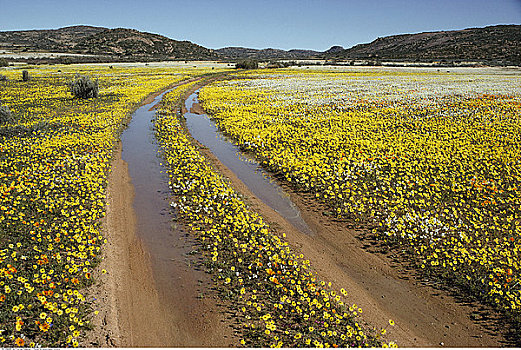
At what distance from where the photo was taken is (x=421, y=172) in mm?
13086

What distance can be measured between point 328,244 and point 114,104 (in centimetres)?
2882

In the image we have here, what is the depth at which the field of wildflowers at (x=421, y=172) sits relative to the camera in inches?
313

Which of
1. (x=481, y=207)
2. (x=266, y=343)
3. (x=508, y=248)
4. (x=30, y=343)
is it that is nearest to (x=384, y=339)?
(x=266, y=343)

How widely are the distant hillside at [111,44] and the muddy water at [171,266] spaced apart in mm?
151962

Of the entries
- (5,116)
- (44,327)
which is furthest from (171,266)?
(5,116)

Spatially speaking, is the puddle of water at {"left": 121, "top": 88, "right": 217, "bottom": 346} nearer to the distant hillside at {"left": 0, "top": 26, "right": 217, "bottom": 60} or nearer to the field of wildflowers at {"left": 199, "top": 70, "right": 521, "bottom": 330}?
the field of wildflowers at {"left": 199, "top": 70, "right": 521, "bottom": 330}

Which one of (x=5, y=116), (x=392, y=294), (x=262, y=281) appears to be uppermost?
(x=5, y=116)

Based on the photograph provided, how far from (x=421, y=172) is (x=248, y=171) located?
7873mm

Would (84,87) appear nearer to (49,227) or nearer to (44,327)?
(49,227)

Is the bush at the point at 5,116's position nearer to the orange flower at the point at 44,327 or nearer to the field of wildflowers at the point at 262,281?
the field of wildflowers at the point at 262,281

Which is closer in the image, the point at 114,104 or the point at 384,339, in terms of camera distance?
the point at 384,339

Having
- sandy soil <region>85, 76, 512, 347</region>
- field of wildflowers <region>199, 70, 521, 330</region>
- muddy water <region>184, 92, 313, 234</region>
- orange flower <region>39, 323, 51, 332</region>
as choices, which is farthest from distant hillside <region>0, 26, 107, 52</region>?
orange flower <region>39, 323, 51, 332</region>

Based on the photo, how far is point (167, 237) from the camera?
8.91 meters

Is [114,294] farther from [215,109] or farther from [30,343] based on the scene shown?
[215,109]
